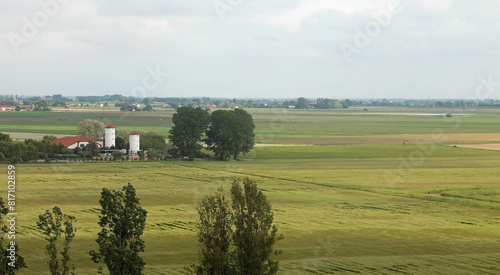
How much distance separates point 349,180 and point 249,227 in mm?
45088

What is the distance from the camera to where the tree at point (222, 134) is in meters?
92.9

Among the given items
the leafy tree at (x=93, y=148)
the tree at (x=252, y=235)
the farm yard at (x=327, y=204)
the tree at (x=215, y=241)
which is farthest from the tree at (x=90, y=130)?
the tree at (x=252, y=235)

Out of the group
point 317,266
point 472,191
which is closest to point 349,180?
point 472,191

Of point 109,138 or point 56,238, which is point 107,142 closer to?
point 109,138

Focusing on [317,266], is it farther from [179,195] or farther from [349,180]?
[349,180]

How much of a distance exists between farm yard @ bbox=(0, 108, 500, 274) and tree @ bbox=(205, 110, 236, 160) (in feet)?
10.7

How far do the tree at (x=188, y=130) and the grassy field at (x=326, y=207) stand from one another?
4221 mm

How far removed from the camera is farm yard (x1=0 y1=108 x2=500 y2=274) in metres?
34.8

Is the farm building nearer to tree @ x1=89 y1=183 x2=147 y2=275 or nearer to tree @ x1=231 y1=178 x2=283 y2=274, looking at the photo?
tree @ x1=89 y1=183 x2=147 y2=275

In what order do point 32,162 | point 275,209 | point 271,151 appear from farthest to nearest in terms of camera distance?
point 271,151, point 32,162, point 275,209

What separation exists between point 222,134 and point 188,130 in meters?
5.03

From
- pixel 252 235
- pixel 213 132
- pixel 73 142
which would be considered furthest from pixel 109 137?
pixel 252 235

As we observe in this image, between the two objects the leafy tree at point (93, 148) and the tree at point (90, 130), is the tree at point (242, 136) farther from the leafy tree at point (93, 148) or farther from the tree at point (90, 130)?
the tree at point (90, 130)

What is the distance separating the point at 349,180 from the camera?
68500 millimetres
